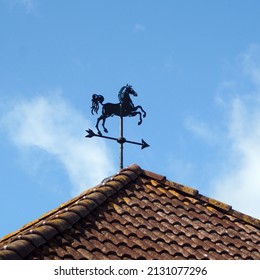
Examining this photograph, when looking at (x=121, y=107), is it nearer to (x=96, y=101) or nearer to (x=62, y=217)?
(x=96, y=101)

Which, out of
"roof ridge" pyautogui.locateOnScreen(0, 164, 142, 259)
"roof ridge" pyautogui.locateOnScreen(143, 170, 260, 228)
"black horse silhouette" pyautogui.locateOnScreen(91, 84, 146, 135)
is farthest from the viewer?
"black horse silhouette" pyautogui.locateOnScreen(91, 84, 146, 135)

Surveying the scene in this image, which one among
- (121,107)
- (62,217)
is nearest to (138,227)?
(62,217)

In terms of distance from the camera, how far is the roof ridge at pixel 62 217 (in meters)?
9.67

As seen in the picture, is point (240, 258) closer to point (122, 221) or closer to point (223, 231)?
point (223, 231)

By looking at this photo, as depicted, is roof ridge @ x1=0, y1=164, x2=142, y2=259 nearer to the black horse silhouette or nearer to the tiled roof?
the tiled roof

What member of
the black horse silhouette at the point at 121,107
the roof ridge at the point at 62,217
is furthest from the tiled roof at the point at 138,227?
the black horse silhouette at the point at 121,107

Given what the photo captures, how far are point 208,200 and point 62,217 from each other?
191 centimetres

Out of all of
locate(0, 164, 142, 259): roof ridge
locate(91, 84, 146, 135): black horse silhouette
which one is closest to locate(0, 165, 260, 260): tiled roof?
locate(0, 164, 142, 259): roof ridge

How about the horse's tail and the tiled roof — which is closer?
the tiled roof

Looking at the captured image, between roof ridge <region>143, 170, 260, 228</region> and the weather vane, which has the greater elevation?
the weather vane

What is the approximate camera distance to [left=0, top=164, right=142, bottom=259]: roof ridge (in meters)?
9.67

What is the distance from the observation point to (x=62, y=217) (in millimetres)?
10414

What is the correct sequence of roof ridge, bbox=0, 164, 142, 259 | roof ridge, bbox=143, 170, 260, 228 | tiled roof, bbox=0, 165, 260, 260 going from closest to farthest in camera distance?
roof ridge, bbox=0, 164, 142, 259
tiled roof, bbox=0, 165, 260, 260
roof ridge, bbox=143, 170, 260, 228
